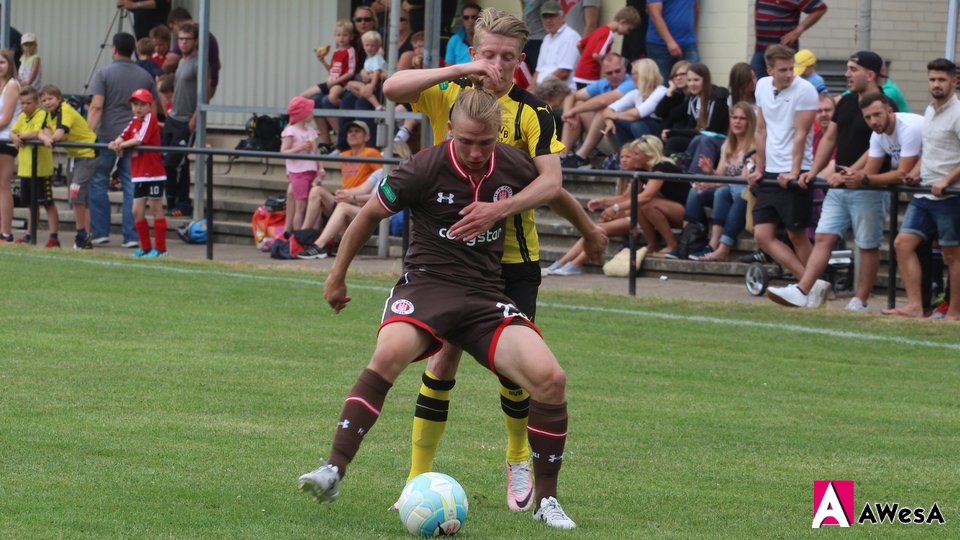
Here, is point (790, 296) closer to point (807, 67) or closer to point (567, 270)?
point (807, 67)

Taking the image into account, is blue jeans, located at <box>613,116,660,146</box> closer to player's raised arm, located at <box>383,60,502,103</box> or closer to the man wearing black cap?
the man wearing black cap

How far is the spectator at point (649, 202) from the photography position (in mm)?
15086

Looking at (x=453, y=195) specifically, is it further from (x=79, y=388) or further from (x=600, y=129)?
(x=600, y=129)

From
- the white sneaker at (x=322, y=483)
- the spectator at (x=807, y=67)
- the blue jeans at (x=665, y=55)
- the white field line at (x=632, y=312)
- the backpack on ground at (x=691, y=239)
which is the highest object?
the blue jeans at (x=665, y=55)

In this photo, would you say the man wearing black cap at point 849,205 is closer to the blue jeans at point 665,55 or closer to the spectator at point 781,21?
the spectator at point 781,21

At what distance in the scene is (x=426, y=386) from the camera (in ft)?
20.4

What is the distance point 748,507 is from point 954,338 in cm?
610

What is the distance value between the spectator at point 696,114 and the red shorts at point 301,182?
160 inches

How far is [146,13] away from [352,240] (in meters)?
17.9

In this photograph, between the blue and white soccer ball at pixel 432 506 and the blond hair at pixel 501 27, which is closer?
the blue and white soccer ball at pixel 432 506

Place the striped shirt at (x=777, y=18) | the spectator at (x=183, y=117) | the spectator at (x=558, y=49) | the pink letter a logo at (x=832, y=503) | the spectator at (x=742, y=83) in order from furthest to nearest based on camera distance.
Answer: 1. the spectator at (x=183, y=117)
2. the spectator at (x=558, y=49)
3. the striped shirt at (x=777, y=18)
4. the spectator at (x=742, y=83)
5. the pink letter a logo at (x=832, y=503)

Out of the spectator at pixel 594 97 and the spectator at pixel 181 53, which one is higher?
the spectator at pixel 181 53

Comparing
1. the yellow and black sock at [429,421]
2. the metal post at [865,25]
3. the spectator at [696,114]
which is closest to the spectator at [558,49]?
the spectator at [696,114]

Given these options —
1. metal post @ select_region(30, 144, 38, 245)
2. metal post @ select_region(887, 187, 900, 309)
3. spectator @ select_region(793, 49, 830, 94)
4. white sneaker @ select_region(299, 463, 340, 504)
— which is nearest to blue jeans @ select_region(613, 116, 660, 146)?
spectator @ select_region(793, 49, 830, 94)
